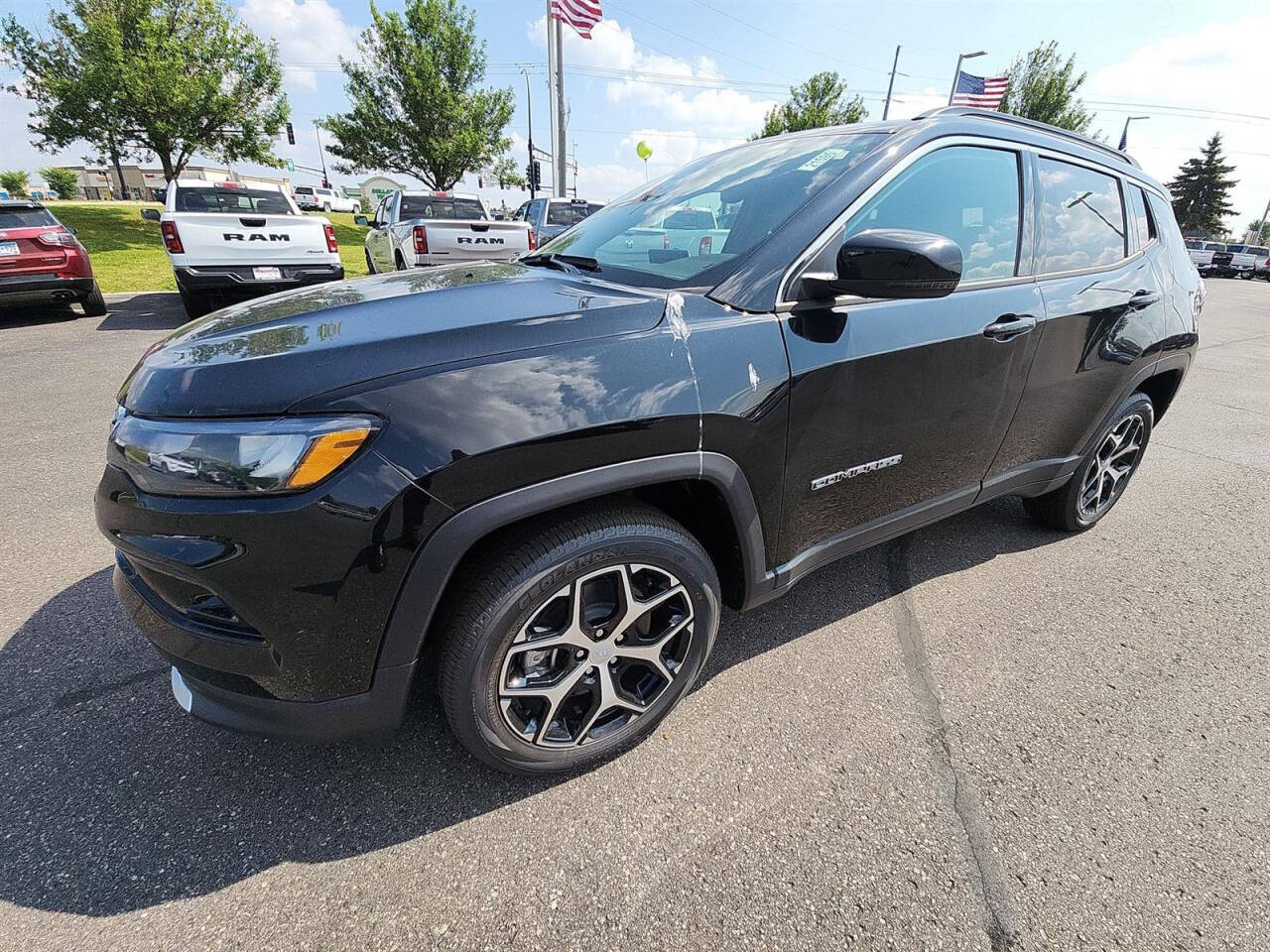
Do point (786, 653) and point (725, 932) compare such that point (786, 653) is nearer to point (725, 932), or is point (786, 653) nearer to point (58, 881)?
point (725, 932)

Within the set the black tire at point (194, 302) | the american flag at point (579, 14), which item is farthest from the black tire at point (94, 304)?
the american flag at point (579, 14)

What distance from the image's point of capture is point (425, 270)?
2428 millimetres

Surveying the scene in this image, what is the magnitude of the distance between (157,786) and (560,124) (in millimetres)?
20298

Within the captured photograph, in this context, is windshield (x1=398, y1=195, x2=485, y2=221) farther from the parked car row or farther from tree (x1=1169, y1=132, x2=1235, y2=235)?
tree (x1=1169, y1=132, x2=1235, y2=235)

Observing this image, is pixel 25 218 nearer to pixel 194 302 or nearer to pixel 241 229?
pixel 194 302

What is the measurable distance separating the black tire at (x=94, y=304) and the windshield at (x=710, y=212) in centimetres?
863

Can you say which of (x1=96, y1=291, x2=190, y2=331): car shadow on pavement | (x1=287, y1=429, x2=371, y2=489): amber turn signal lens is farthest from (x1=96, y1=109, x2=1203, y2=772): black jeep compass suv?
(x1=96, y1=291, x2=190, y2=331): car shadow on pavement

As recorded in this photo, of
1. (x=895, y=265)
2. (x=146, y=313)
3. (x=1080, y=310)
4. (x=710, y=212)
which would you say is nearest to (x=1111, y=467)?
(x=1080, y=310)

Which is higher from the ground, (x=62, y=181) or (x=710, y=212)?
(x=710, y=212)

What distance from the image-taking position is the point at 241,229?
24.4ft

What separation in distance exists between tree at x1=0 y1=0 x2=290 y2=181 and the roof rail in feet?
69.1

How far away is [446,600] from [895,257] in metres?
1.50

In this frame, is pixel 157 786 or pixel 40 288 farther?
pixel 40 288

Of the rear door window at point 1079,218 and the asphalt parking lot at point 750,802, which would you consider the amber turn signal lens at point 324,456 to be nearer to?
the asphalt parking lot at point 750,802
